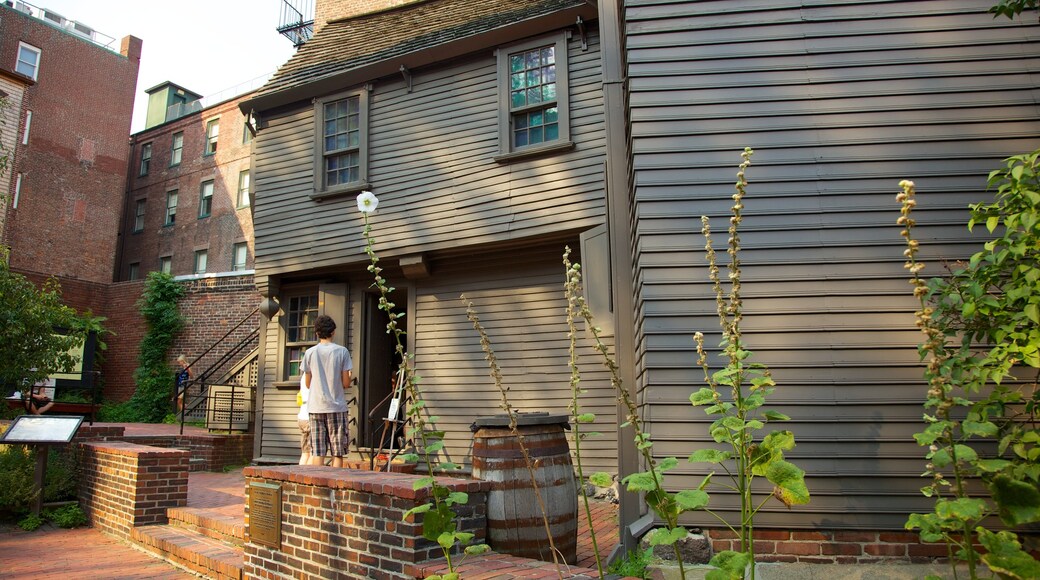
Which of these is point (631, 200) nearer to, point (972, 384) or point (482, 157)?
point (972, 384)

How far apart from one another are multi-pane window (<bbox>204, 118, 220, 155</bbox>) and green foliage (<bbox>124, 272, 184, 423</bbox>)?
9766mm

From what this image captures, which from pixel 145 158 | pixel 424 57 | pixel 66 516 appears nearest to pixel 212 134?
pixel 145 158

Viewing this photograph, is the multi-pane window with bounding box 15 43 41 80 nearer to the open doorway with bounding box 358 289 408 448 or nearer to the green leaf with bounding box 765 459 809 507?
the open doorway with bounding box 358 289 408 448

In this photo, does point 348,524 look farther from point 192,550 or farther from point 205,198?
point 205,198

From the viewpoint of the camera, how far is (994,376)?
308 cm

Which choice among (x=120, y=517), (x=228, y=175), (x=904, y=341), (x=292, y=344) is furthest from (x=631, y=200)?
(x=228, y=175)

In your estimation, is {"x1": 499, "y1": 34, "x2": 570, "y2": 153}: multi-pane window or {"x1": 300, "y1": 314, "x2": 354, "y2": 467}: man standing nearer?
{"x1": 300, "y1": 314, "x2": 354, "y2": 467}: man standing

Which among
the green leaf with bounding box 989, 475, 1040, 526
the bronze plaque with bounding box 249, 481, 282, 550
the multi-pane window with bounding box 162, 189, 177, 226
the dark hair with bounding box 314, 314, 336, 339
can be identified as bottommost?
the bronze plaque with bounding box 249, 481, 282, 550

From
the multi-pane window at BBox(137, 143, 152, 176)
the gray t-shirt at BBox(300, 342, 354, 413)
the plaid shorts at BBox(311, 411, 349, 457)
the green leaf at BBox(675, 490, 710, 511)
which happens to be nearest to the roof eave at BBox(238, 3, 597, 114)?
the gray t-shirt at BBox(300, 342, 354, 413)

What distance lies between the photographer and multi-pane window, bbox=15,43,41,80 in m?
26.8

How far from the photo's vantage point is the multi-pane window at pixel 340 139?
10609mm

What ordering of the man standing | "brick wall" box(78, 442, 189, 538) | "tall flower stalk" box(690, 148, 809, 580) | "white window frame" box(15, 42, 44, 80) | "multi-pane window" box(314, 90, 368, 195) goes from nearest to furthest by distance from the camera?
"tall flower stalk" box(690, 148, 809, 580) → the man standing → "brick wall" box(78, 442, 189, 538) → "multi-pane window" box(314, 90, 368, 195) → "white window frame" box(15, 42, 44, 80)

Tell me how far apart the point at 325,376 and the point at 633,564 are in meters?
3.48

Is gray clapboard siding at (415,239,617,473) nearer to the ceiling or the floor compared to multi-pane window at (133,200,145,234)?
nearer to the floor
